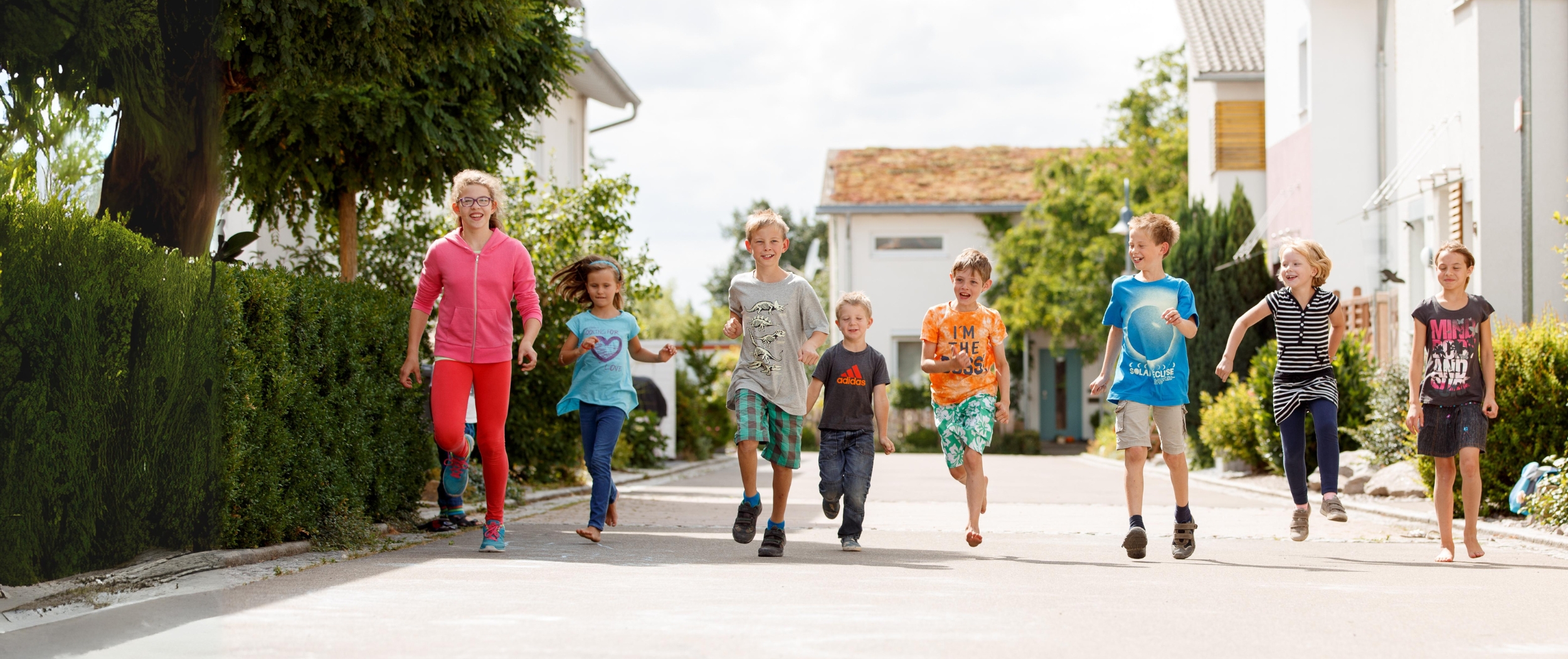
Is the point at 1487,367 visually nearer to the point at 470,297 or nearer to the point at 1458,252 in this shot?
the point at 1458,252

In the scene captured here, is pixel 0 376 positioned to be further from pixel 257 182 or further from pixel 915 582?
pixel 257 182

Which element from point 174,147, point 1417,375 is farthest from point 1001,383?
point 174,147

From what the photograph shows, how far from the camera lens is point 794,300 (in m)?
8.17

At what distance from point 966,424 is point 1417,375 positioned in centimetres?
235

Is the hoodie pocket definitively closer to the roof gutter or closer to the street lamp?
the street lamp

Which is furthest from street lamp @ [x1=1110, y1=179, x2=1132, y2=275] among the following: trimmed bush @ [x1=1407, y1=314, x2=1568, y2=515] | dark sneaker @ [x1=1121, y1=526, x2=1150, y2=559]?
dark sneaker @ [x1=1121, y1=526, x2=1150, y2=559]

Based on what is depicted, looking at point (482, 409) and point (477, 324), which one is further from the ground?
point (477, 324)

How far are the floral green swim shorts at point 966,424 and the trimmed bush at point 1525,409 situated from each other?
3726mm

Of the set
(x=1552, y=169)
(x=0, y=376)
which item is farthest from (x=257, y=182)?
(x=1552, y=169)

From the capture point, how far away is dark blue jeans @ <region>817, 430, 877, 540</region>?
838 cm

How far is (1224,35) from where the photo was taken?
31.1 metres

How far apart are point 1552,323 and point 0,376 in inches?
378

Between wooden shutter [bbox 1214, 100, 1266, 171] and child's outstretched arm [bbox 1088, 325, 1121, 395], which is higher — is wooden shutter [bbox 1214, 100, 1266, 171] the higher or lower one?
the higher one

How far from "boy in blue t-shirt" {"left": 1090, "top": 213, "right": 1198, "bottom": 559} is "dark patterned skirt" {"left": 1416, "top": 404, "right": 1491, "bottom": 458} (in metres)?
1.33
